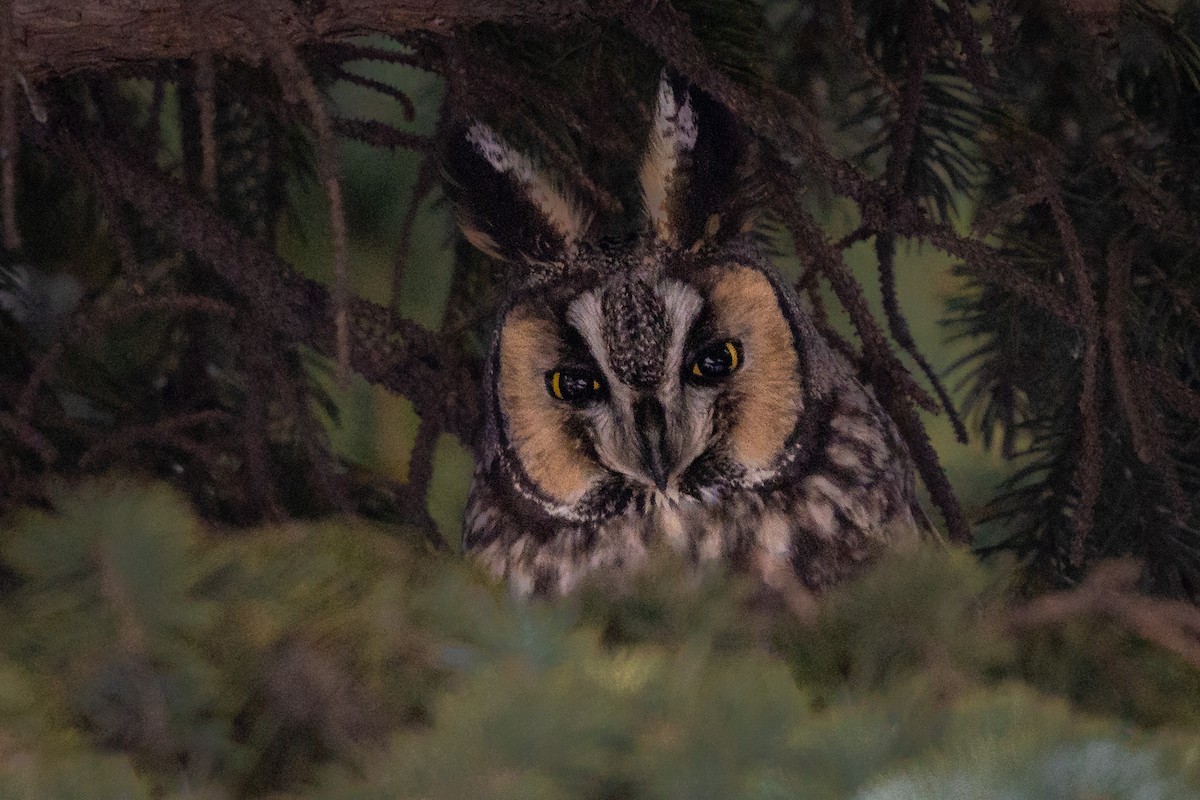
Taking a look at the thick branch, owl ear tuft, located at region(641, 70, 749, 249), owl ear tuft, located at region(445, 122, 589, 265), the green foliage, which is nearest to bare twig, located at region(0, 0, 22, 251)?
the thick branch

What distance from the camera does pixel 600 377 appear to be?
113cm

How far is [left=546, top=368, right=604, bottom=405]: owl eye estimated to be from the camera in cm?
114

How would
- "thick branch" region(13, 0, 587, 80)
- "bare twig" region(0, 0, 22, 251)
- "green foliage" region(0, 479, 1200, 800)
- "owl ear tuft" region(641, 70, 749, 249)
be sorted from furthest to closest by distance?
"owl ear tuft" region(641, 70, 749, 249), "thick branch" region(13, 0, 587, 80), "bare twig" region(0, 0, 22, 251), "green foliage" region(0, 479, 1200, 800)

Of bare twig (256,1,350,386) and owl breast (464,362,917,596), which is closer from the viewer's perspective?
bare twig (256,1,350,386)

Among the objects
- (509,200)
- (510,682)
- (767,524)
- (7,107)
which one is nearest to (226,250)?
(509,200)

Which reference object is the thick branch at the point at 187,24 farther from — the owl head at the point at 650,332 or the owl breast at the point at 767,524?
the owl breast at the point at 767,524

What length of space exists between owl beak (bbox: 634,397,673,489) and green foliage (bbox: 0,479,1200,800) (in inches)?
17.0

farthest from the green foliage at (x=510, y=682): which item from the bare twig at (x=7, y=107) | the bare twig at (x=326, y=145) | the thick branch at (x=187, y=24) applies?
the thick branch at (x=187, y=24)

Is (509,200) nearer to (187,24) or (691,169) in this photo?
(691,169)

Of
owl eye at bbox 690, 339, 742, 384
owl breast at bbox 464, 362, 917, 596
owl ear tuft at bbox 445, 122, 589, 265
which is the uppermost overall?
owl ear tuft at bbox 445, 122, 589, 265

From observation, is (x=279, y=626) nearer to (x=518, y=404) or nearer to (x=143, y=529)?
(x=143, y=529)

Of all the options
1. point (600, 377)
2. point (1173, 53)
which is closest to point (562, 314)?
point (600, 377)

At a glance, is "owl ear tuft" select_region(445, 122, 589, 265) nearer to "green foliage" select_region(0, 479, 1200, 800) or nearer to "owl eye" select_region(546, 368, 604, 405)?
"owl eye" select_region(546, 368, 604, 405)

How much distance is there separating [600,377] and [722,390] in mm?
117
